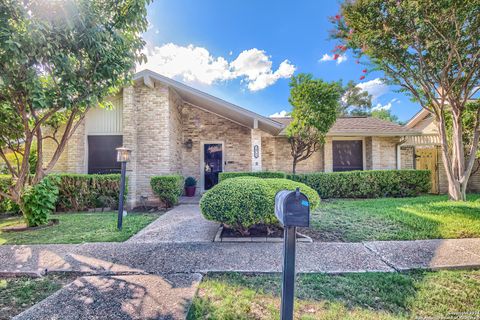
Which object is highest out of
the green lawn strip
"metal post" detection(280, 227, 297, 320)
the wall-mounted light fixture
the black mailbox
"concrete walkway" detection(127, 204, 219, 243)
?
the wall-mounted light fixture

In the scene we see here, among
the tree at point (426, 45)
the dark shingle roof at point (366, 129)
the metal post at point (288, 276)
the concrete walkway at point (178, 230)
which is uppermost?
the tree at point (426, 45)

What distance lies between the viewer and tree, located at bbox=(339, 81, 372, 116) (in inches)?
1105

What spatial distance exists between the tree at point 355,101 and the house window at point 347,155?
1908cm

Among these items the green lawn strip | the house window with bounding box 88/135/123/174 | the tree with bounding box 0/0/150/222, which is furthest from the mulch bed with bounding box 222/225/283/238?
the house window with bounding box 88/135/123/174

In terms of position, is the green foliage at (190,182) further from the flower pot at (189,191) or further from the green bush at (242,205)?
the green bush at (242,205)

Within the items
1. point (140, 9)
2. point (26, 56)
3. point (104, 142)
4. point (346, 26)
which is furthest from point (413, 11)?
point (104, 142)

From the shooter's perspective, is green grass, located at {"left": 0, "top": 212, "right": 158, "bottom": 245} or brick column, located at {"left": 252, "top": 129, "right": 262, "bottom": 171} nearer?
green grass, located at {"left": 0, "top": 212, "right": 158, "bottom": 245}

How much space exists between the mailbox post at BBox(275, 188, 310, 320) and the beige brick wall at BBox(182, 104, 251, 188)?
8585mm

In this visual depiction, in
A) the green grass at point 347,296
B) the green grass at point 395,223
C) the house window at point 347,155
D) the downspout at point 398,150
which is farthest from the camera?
the house window at point 347,155

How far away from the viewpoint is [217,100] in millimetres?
8062

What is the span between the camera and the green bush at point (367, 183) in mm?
8766

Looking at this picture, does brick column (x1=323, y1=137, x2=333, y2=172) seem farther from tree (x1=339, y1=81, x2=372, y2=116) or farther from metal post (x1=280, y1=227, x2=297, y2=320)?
tree (x1=339, y1=81, x2=372, y2=116)

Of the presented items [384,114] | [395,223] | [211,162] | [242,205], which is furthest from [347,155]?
[384,114]

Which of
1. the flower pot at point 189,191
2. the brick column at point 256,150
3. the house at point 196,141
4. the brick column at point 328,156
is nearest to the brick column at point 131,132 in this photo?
the house at point 196,141
